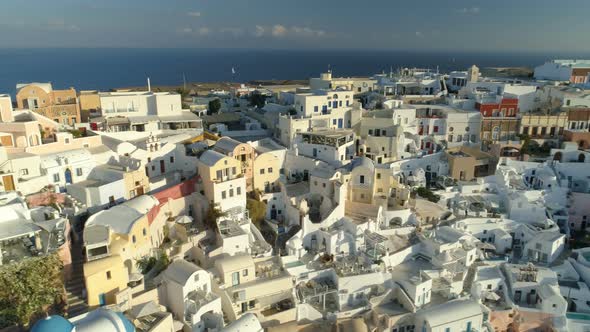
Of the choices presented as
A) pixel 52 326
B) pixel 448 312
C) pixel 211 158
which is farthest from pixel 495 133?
pixel 52 326

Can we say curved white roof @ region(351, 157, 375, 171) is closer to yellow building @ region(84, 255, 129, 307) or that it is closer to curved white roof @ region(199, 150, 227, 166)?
curved white roof @ region(199, 150, 227, 166)

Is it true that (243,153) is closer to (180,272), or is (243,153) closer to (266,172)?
(266,172)

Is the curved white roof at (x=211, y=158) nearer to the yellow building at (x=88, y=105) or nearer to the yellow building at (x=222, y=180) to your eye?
the yellow building at (x=222, y=180)

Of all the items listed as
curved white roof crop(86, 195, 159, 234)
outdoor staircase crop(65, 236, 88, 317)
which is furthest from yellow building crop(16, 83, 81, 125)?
outdoor staircase crop(65, 236, 88, 317)

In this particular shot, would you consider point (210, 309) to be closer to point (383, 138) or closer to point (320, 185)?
point (320, 185)

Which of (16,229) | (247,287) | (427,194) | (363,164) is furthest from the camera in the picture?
(427,194)

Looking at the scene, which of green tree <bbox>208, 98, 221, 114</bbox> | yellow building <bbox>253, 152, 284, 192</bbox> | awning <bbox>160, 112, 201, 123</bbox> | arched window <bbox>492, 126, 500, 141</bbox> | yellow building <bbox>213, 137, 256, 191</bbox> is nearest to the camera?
yellow building <bbox>213, 137, 256, 191</bbox>
